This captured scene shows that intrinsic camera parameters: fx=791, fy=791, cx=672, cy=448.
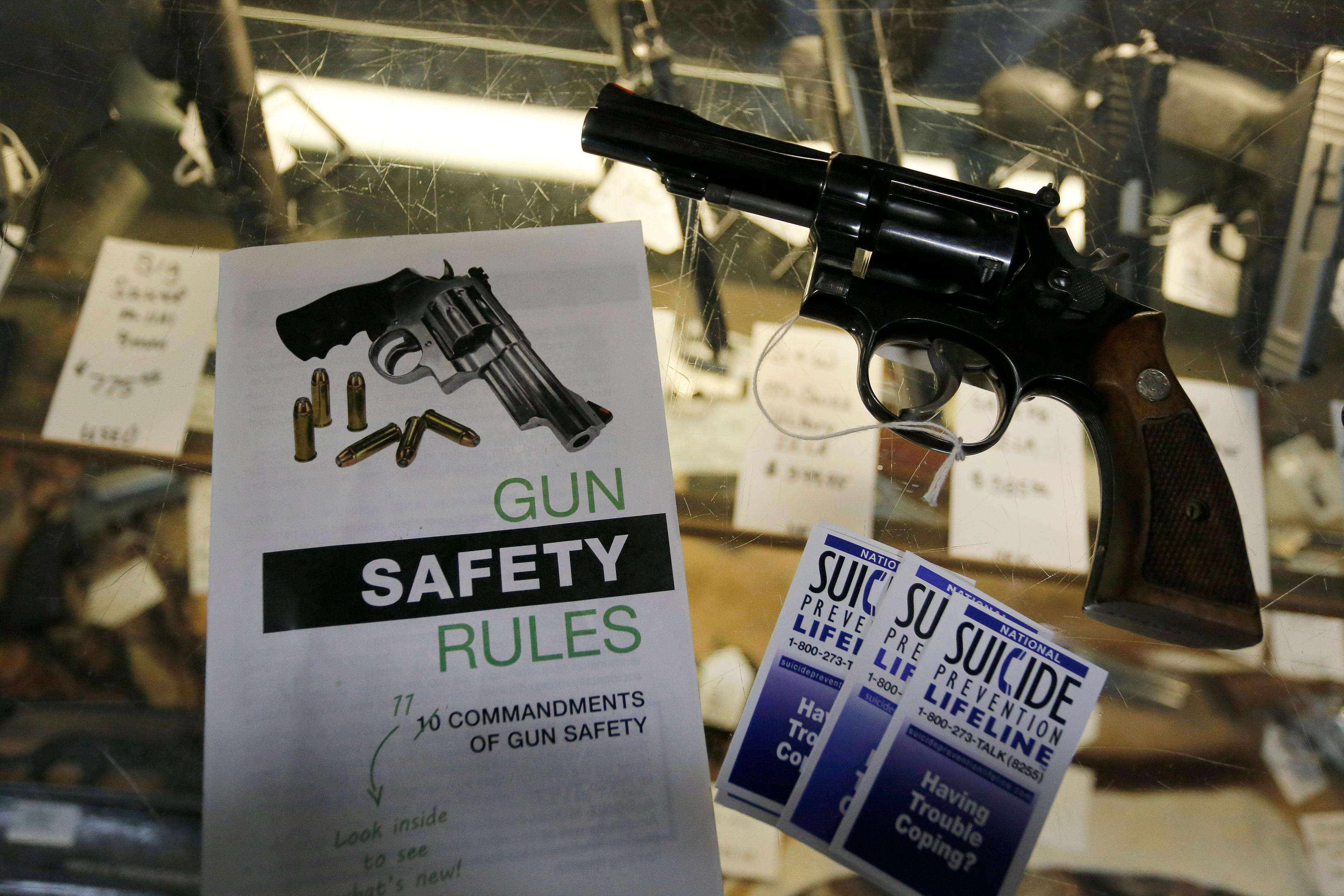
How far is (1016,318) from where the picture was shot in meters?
0.79

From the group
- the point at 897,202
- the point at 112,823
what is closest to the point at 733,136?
the point at 897,202

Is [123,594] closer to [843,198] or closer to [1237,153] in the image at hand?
[843,198]

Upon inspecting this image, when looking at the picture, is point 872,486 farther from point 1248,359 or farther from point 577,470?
point 1248,359

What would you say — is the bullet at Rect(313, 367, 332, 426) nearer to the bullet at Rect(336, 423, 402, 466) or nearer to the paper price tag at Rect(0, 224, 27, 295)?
the bullet at Rect(336, 423, 402, 466)

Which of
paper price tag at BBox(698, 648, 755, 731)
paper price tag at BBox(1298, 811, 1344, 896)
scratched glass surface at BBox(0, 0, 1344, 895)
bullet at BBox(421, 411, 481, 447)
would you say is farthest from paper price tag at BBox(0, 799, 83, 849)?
paper price tag at BBox(1298, 811, 1344, 896)

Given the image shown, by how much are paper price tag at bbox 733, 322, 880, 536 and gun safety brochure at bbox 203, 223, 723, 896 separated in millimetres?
100

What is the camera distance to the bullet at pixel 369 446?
825 mm

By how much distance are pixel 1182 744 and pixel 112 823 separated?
1047 mm

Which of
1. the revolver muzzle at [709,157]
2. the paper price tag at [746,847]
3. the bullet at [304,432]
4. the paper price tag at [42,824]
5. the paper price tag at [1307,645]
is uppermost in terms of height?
the revolver muzzle at [709,157]

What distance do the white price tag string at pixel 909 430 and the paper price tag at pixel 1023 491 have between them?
20mm

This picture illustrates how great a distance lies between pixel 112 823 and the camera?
749mm

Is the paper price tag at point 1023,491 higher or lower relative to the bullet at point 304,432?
lower

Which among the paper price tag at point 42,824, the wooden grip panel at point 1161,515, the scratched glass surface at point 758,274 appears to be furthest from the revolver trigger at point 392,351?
the wooden grip panel at point 1161,515

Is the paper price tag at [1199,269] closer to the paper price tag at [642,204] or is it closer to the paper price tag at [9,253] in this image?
the paper price tag at [642,204]
